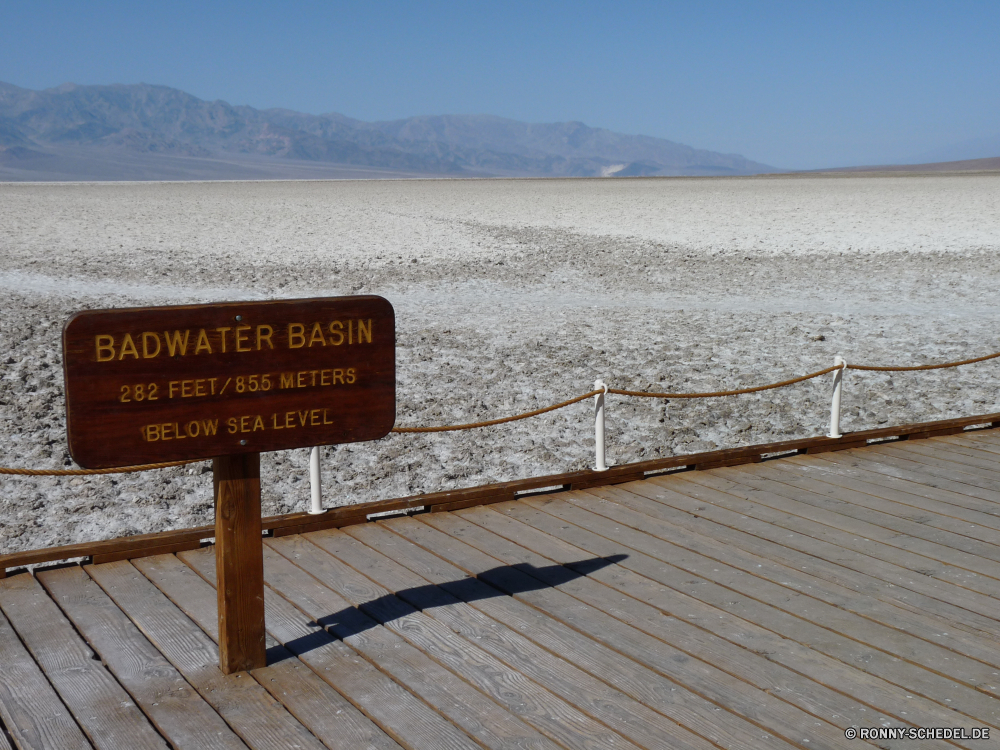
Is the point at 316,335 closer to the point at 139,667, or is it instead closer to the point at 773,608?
the point at 139,667

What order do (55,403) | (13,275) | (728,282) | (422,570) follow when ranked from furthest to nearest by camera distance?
(728,282) < (13,275) < (55,403) < (422,570)

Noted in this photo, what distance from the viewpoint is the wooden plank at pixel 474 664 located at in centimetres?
369

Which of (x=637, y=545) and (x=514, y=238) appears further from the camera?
(x=514, y=238)

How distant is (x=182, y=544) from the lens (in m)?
5.36

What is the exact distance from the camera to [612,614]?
4.63 meters

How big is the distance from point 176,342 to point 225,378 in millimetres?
232

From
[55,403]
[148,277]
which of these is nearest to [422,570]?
[55,403]

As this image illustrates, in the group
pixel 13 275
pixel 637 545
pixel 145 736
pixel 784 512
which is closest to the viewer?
pixel 145 736

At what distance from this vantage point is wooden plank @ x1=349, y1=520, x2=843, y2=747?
3.71 m

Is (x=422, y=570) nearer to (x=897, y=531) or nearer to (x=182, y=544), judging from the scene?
(x=182, y=544)

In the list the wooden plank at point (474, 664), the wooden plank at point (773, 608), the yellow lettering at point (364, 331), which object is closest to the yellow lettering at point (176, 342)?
the yellow lettering at point (364, 331)

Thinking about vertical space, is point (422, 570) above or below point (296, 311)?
below

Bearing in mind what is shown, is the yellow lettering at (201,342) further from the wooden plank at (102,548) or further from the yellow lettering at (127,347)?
the wooden plank at (102,548)

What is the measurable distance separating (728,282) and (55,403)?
1411 cm
